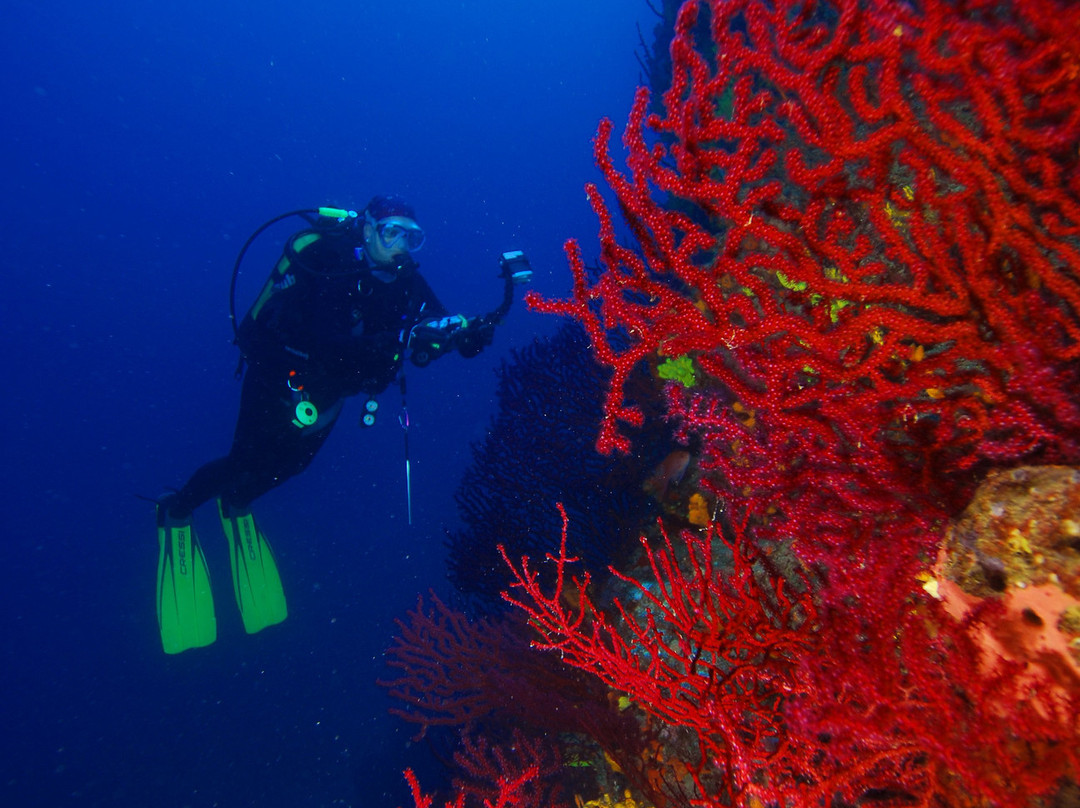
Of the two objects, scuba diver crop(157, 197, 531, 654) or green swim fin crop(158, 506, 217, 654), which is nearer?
scuba diver crop(157, 197, 531, 654)

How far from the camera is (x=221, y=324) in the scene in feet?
226

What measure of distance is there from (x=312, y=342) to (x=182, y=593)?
4.80 metres

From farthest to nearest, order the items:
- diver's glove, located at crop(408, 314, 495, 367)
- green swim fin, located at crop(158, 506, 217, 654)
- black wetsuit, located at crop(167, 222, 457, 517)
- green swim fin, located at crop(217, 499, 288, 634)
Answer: green swim fin, located at crop(217, 499, 288, 634) → green swim fin, located at crop(158, 506, 217, 654) → black wetsuit, located at crop(167, 222, 457, 517) → diver's glove, located at crop(408, 314, 495, 367)

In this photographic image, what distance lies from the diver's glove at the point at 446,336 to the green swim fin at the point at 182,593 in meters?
5.35

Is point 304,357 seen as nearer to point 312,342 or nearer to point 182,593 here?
point 312,342

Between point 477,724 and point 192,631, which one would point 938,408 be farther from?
point 192,631

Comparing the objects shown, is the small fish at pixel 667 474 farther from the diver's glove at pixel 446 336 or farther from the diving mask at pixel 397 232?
the diving mask at pixel 397 232

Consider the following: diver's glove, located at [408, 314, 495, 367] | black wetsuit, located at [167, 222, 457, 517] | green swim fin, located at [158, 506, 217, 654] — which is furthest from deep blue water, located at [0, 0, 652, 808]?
diver's glove, located at [408, 314, 495, 367]

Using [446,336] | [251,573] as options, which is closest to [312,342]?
[446,336]

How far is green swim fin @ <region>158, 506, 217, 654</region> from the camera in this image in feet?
25.8

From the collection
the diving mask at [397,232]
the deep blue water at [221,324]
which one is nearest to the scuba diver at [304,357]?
the diving mask at [397,232]

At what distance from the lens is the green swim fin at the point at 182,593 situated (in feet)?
25.8

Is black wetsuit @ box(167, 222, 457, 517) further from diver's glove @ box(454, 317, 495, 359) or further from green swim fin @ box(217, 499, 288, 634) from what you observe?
green swim fin @ box(217, 499, 288, 634)

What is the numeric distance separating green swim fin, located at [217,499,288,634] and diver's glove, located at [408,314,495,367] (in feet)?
15.1
